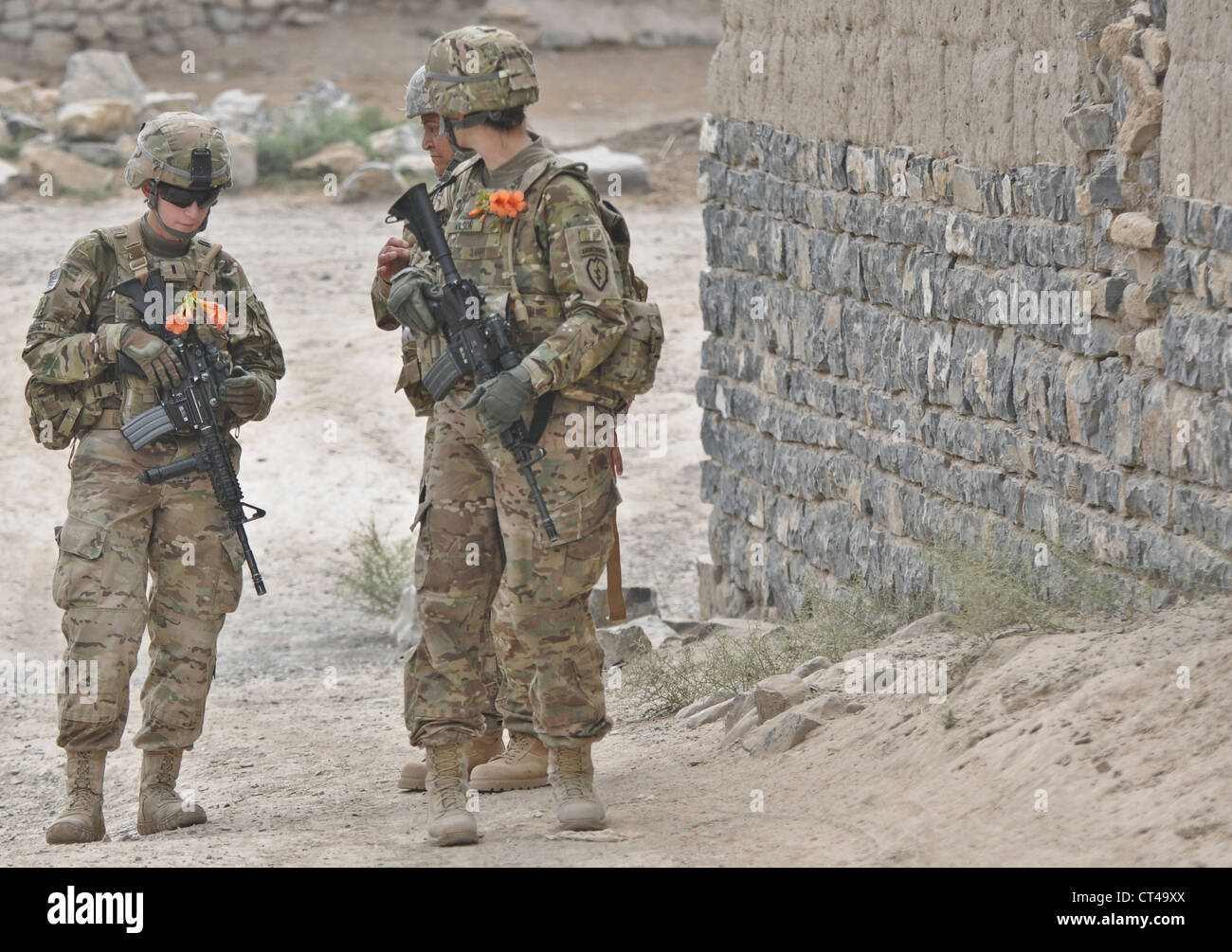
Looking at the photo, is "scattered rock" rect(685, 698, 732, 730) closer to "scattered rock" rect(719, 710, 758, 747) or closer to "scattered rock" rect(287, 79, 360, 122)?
"scattered rock" rect(719, 710, 758, 747)

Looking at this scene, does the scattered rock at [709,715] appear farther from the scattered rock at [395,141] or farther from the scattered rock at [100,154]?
the scattered rock at [100,154]

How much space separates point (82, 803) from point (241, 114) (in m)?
13.9

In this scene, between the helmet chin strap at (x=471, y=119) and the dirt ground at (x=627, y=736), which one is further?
the helmet chin strap at (x=471, y=119)

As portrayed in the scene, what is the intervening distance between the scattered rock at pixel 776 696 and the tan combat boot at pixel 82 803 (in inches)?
78.2

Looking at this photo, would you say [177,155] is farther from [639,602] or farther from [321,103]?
[321,103]

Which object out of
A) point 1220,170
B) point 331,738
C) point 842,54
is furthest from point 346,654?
point 1220,170

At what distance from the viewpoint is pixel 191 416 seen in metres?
5.12

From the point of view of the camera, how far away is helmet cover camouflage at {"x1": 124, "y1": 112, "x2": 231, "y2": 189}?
203 inches

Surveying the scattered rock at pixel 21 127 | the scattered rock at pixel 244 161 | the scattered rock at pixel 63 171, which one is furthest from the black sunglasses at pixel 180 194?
the scattered rock at pixel 21 127

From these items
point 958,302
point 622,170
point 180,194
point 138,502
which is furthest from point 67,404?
point 622,170

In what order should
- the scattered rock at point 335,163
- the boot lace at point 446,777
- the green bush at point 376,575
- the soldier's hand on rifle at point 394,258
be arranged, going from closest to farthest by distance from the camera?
the boot lace at point 446,777 → the soldier's hand on rifle at point 394,258 → the green bush at point 376,575 → the scattered rock at point 335,163

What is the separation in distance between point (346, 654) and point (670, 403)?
3.82m

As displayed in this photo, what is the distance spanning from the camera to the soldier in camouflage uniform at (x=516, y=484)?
4254 mm

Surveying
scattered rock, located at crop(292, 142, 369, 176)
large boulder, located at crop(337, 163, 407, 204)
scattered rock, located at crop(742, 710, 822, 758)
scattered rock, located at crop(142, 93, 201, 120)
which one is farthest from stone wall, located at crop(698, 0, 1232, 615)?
scattered rock, located at crop(142, 93, 201, 120)
